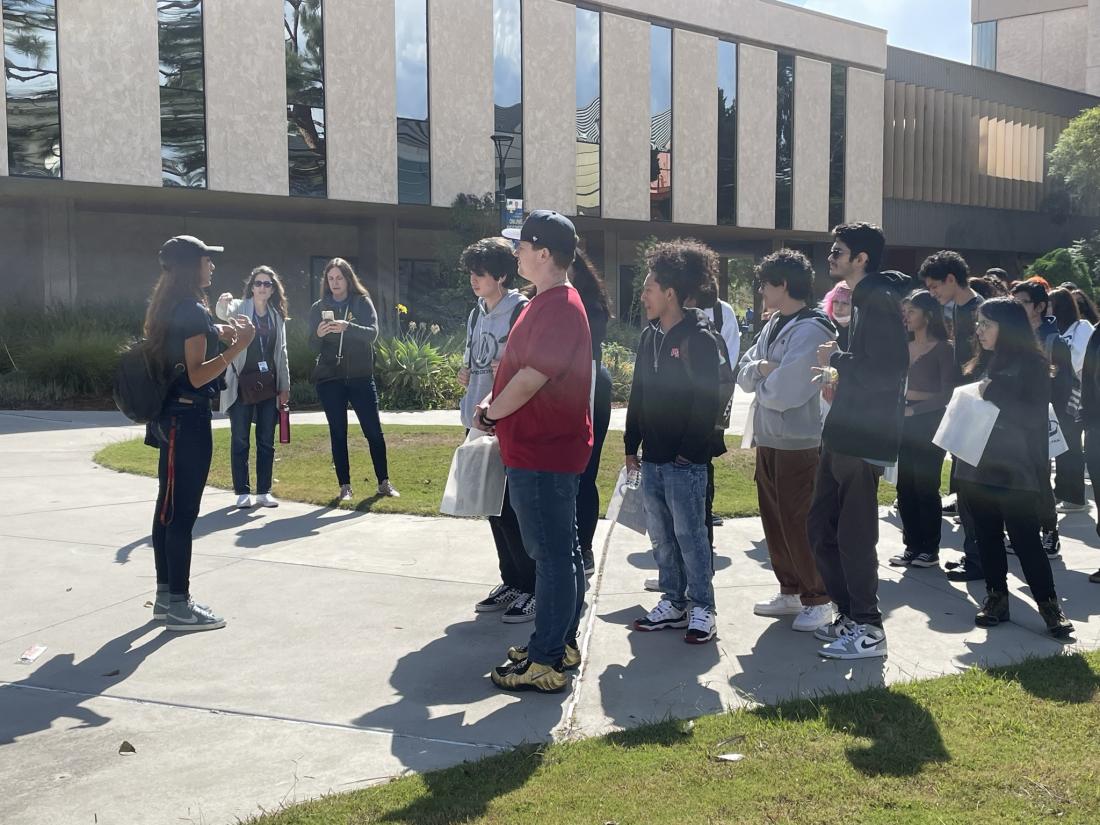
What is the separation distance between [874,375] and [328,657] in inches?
114

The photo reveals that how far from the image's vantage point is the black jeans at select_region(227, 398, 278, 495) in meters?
8.88

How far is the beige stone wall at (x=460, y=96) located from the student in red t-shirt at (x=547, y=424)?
2291cm

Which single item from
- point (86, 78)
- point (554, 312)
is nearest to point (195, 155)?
point (86, 78)

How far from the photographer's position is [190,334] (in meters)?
5.49

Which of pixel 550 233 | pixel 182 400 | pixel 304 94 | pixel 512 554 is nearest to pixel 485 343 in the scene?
pixel 512 554

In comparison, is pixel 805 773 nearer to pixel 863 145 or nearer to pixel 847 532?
pixel 847 532

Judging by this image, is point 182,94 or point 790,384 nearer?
point 790,384

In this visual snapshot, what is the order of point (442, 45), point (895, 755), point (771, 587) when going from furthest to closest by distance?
1. point (442, 45)
2. point (771, 587)
3. point (895, 755)

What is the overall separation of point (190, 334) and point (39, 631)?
169 cm


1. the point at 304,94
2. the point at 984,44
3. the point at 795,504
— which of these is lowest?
the point at 795,504

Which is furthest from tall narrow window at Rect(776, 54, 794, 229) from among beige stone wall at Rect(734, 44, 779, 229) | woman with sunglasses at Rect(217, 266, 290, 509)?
woman with sunglasses at Rect(217, 266, 290, 509)

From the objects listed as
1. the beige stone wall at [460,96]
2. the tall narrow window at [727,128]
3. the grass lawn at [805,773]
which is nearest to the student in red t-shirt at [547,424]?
the grass lawn at [805,773]

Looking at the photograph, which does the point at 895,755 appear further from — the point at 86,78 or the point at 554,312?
the point at 86,78

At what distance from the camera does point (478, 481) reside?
17.8 feet
